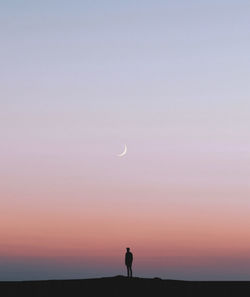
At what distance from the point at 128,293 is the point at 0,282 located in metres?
8.90

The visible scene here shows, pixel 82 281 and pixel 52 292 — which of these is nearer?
pixel 52 292

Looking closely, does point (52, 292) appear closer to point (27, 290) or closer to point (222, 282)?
point (27, 290)

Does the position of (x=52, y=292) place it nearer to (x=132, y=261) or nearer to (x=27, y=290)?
(x=27, y=290)

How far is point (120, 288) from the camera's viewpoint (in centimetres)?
3959

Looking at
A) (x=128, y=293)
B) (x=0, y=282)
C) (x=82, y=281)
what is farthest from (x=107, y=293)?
(x=0, y=282)

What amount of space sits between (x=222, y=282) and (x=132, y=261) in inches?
247

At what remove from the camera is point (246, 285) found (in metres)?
43.2

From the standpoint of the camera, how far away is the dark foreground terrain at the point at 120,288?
126ft

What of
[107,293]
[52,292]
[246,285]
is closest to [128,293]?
[107,293]

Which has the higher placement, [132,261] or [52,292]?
[132,261]

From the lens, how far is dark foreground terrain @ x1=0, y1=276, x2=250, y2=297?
1516 inches

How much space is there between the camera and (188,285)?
42.4 metres

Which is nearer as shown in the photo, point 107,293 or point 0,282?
point 107,293

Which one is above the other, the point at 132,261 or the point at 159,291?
the point at 132,261
